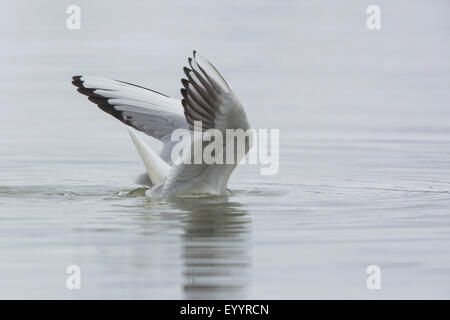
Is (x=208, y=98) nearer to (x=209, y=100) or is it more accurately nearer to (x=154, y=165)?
(x=209, y=100)

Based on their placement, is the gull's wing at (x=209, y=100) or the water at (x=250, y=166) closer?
the water at (x=250, y=166)

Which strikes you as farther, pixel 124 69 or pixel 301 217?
pixel 124 69

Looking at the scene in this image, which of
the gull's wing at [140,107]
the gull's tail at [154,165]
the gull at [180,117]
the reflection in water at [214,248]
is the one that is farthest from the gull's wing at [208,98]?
the gull's wing at [140,107]

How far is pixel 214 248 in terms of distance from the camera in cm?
911

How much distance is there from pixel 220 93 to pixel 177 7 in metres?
19.7

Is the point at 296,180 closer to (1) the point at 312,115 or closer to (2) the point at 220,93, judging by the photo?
(2) the point at 220,93

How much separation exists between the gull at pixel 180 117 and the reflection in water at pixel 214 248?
0.21 meters

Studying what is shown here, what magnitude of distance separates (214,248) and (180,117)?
266 cm

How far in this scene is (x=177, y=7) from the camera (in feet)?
96.4

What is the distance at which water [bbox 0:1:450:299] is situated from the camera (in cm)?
845

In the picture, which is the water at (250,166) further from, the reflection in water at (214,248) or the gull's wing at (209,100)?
the gull's wing at (209,100)

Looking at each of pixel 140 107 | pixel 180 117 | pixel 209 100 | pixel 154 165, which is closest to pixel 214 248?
pixel 209 100

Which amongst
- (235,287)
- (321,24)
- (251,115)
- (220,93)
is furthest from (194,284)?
(321,24)

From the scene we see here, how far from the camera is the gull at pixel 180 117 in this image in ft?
32.7
